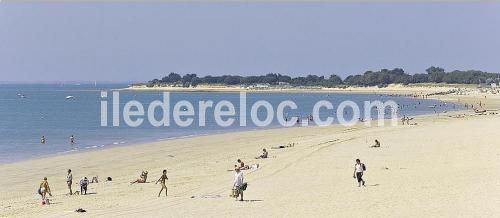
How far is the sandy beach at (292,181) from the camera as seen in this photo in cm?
1738

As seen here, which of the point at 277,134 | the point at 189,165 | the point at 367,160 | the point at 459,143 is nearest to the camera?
the point at 367,160

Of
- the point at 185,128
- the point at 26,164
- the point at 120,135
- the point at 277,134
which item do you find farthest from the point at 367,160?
the point at 185,128

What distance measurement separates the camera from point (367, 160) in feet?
90.5

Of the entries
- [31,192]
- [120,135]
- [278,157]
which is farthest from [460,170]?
[120,135]

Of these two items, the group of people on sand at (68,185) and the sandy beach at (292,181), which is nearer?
the sandy beach at (292,181)

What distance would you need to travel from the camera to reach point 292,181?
22.3 m

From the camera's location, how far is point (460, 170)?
2269 cm

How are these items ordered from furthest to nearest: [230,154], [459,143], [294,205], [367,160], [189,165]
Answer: [230,154] < [459,143] < [189,165] < [367,160] < [294,205]

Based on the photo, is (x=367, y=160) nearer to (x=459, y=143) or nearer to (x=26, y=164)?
(x=459, y=143)

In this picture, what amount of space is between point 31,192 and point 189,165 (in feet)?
26.3

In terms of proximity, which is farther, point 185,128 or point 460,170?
point 185,128

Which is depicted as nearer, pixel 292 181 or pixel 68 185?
pixel 68 185

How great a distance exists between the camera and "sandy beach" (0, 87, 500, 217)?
17.4m

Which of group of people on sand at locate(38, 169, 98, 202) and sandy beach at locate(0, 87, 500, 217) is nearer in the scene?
sandy beach at locate(0, 87, 500, 217)
